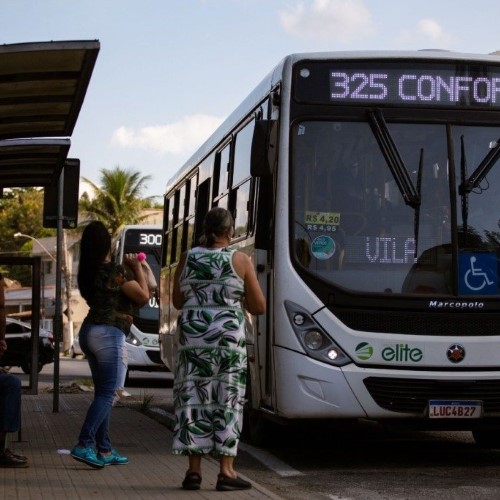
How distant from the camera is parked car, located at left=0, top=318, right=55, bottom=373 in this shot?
111ft

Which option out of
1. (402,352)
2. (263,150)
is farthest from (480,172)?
(263,150)

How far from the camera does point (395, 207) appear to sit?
35.0 feet

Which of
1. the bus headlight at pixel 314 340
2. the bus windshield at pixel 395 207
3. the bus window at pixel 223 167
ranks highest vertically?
the bus window at pixel 223 167

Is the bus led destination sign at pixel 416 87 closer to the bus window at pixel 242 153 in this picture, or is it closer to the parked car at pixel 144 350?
the bus window at pixel 242 153

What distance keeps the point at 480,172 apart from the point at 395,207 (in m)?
0.76

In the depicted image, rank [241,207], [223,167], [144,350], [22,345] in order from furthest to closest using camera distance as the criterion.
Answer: [22,345] → [144,350] → [223,167] → [241,207]

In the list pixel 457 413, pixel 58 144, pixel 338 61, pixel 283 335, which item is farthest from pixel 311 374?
pixel 58 144

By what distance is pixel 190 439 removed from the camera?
8.82 metres

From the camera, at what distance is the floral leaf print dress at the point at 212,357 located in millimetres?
8797

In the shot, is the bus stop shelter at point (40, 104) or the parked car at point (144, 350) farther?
the parked car at point (144, 350)

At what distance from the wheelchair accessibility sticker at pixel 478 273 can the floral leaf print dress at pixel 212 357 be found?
2515 millimetres

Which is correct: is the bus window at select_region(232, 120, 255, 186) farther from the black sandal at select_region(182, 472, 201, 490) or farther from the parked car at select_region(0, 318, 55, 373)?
the parked car at select_region(0, 318, 55, 373)

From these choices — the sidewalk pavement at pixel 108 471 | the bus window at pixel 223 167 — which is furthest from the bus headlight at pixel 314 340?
the bus window at pixel 223 167

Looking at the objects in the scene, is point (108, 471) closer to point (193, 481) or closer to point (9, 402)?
point (9, 402)
